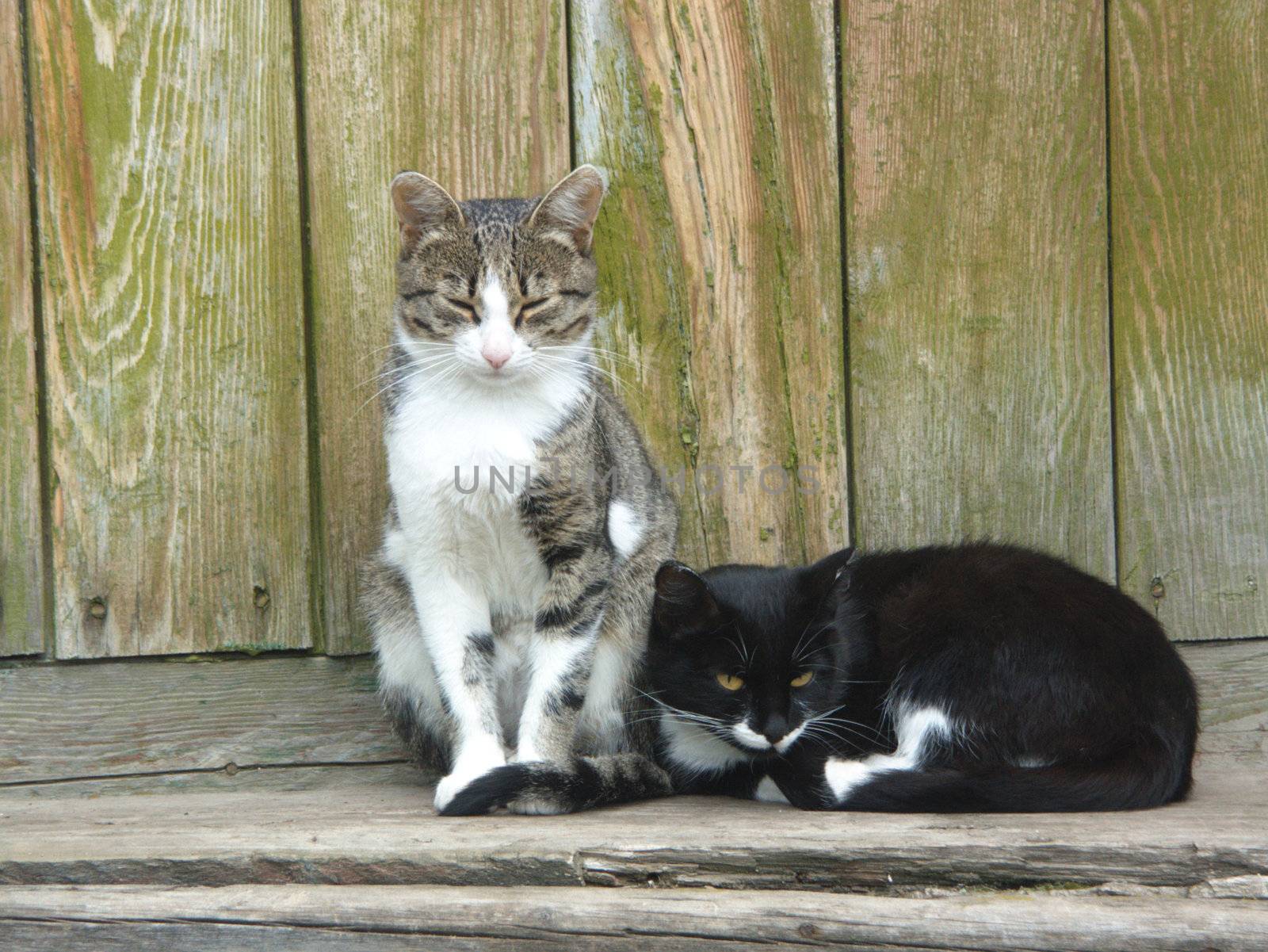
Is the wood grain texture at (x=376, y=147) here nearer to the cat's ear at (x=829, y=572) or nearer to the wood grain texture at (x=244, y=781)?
the wood grain texture at (x=244, y=781)

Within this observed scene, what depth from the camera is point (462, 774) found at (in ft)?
8.20

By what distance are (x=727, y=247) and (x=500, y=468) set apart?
38.5 inches

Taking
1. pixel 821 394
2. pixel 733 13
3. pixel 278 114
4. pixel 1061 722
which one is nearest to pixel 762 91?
pixel 733 13

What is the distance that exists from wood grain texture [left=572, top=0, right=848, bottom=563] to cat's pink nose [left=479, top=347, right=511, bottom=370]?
2.11 ft

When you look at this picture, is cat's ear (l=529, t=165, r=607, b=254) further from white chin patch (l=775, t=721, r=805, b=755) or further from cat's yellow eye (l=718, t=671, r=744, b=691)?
white chin patch (l=775, t=721, r=805, b=755)

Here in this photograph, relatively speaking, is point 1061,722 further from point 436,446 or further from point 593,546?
point 436,446

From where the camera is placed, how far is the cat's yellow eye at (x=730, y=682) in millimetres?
2596

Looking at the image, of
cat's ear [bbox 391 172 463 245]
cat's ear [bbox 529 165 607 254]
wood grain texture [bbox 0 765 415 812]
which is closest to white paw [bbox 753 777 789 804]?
wood grain texture [bbox 0 765 415 812]

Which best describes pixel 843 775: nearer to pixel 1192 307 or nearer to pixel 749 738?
pixel 749 738

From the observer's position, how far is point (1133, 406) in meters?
3.03

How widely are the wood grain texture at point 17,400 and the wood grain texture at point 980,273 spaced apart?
210 centimetres

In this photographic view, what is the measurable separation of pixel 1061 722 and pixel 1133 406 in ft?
3.56

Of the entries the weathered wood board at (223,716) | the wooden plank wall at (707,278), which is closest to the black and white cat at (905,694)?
the wooden plank wall at (707,278)

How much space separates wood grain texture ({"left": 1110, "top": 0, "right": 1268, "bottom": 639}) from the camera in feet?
9.77
